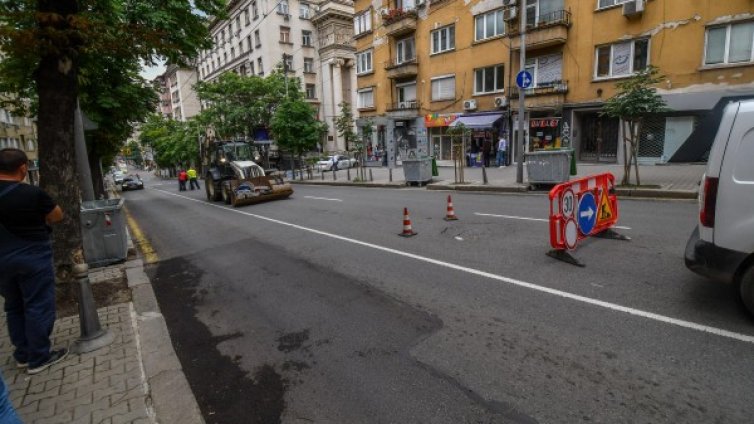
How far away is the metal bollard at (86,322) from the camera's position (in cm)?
386

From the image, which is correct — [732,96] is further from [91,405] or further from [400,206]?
[91,405]

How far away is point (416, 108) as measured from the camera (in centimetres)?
3028

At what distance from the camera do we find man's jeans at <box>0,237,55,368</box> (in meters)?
3.43

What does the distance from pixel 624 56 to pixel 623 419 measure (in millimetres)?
22154

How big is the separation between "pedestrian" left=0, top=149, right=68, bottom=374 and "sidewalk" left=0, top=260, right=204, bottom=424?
0.23 meters

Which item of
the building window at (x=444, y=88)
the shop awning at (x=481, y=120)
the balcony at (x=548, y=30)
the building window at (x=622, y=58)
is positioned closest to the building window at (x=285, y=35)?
the building window at (x=444, y=88)

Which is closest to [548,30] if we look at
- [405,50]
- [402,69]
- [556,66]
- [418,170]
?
[556,66]

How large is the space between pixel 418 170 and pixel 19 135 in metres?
39.5

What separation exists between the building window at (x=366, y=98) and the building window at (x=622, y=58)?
18633 millimetres

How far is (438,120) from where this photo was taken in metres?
28.8

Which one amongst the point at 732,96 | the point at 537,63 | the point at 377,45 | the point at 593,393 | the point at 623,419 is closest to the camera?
the point at 623,419

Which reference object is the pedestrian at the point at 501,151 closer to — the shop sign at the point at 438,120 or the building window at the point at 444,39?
the shop sign at the point at 438,120

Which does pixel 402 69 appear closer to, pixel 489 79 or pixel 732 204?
pixel 489 79

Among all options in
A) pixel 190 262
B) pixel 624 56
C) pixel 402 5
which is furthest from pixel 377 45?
pixel 190 262
